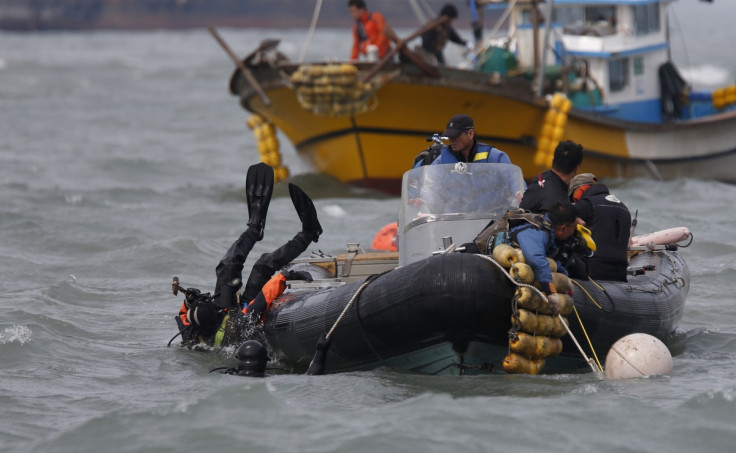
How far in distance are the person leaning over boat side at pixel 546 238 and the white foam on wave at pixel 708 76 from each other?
1217 inches

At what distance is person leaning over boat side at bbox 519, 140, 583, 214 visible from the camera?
7.88 m

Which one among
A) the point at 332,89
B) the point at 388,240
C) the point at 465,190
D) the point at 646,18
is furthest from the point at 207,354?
the point at 646,18

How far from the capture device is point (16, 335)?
31.0 feet

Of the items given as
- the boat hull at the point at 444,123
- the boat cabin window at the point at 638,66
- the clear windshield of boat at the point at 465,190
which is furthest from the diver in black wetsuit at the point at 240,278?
the boat cabin window at the point at 638,66

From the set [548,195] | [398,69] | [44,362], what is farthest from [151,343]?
[398,69]

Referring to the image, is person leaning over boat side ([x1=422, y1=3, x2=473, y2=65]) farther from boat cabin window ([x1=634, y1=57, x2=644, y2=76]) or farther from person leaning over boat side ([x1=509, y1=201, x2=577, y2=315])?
person leaning over boat side ([x1=509, y1=201, x2=577, y2=315])

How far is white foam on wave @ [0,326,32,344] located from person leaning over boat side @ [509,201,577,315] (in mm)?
4052

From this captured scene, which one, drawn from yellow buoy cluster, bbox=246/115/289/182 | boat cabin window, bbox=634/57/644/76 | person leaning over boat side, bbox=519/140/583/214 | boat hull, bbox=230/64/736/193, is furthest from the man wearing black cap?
boat cabin window, bbox=634/57/644/76

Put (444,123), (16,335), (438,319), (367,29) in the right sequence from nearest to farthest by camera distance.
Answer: (438,319) < (16,335) < (444,123) < (367,29)

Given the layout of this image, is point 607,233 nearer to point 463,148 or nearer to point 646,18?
point 463,148

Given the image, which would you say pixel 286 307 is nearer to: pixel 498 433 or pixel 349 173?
pixel 498 433

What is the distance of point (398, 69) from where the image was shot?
1531 cm

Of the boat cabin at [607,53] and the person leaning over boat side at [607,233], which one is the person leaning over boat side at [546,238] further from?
the boat cabin at [607,53]

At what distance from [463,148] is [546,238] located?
4.09 feet
